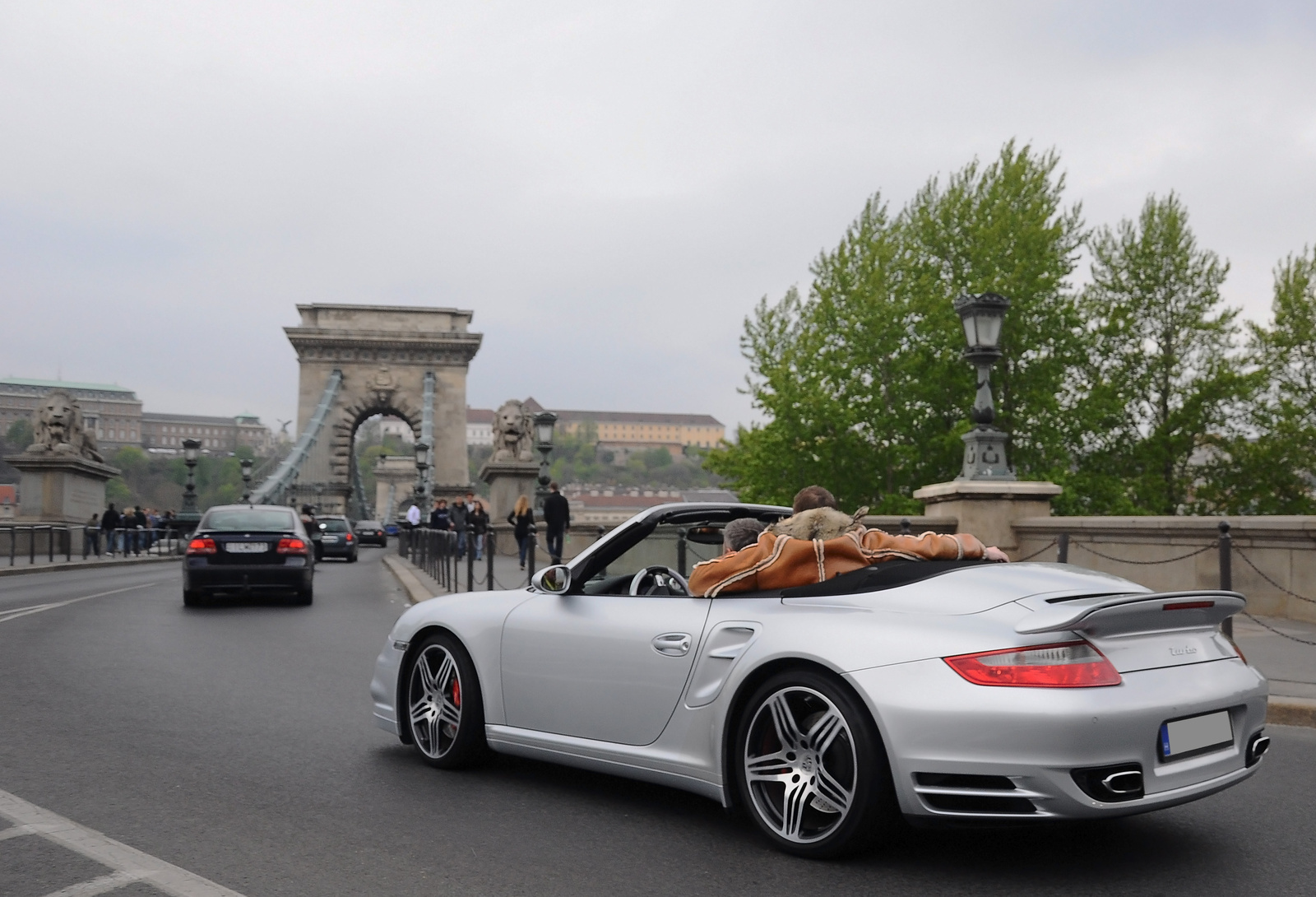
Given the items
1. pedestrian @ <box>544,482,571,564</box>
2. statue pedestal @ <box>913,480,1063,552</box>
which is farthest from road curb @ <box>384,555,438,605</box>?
statue pedestal @ <box>913,480,1063,552</box>

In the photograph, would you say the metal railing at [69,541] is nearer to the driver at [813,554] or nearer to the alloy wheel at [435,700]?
the alloy wheel at [435,700]

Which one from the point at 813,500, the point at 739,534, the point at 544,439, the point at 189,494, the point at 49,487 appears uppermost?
the point at 544,439

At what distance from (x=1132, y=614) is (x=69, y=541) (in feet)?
105

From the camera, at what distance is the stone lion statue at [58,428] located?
114ft

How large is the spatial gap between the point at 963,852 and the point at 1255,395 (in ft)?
119

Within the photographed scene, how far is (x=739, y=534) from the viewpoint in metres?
5.05

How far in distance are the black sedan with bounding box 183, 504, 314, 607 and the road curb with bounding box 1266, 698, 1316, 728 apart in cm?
1239

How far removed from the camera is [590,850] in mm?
4195

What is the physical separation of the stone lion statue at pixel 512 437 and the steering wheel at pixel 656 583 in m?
30.5

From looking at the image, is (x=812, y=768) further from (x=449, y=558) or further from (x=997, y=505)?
(x=449, y=558)

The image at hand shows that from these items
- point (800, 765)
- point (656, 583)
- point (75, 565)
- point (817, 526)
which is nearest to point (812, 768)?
point (800, 765)

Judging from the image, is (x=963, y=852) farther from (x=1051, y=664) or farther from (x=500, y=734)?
(x=500, y=734)

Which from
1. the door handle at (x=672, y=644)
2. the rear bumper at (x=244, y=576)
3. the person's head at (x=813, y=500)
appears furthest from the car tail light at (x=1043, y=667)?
the rear bumper at (x=244, y=576)

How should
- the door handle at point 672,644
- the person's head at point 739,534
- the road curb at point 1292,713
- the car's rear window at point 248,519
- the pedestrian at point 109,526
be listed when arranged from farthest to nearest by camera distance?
1. the pedestrian at point 109,526
2. the car's rear window at point 248,519
3. the road curb at point 1292,713
4. the person's head at point 739,534
5. the door handle at point 672,644
